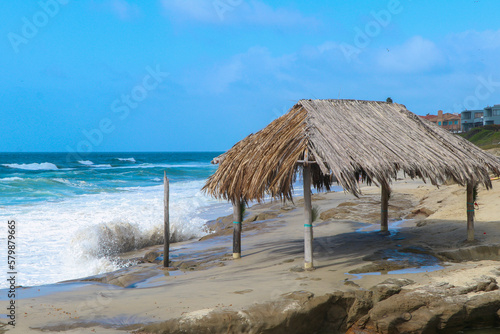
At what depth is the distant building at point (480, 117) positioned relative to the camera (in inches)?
2183

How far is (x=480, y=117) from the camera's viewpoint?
61375 millimetres

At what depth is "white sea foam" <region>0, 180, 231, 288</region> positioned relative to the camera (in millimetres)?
10079

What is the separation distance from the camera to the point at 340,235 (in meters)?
10.5

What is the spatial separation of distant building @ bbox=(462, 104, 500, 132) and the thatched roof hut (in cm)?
5405

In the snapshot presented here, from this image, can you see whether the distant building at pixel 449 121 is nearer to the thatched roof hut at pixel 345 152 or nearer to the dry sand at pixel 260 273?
the dry sand at pixel 260 273

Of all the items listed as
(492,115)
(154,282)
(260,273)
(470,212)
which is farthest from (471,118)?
(154,282)

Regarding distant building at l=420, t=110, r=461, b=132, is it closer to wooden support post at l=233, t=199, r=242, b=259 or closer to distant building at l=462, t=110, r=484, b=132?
distant building at l=462, t=110, r=484, b=132

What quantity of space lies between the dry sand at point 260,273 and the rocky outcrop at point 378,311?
0.58 feet

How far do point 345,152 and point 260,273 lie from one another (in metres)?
2.50

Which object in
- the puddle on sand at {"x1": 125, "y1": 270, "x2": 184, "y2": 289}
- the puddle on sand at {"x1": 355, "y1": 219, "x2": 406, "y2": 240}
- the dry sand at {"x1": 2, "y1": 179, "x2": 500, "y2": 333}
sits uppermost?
the puddle on sand at {"x1": 355, "y1": 219, "x2": 406, "y2": 240}

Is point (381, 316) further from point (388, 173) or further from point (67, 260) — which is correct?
point (67, 260)

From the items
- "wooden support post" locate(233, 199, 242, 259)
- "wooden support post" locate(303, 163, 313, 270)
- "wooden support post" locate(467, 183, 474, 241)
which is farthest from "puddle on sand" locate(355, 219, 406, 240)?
"wooden support post" locate(233, 199, 242, 259)

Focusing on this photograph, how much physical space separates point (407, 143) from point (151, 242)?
7922 mm

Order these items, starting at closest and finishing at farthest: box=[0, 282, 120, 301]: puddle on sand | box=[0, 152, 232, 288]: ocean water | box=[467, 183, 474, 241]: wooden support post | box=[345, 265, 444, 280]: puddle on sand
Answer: box=[0, 282, 120, 301]: puddle on sand < box=[345, 265, 444, 280]: puddle on sand < box=[467, 183, 474, 241]: wooden support post < box=[0, 152, 232, 288]: ocean water
